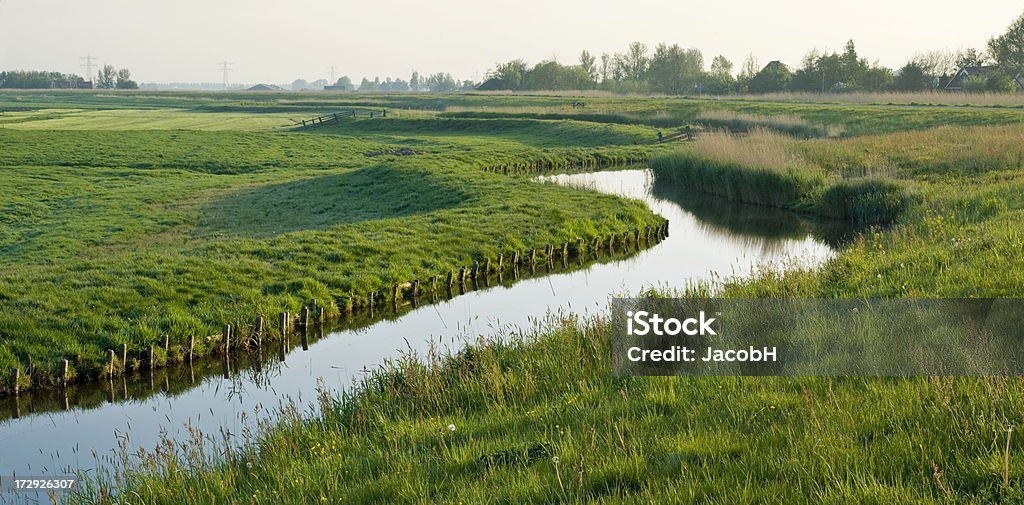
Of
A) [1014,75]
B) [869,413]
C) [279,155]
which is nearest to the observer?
[869,413]

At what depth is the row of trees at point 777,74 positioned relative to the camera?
92.6 m

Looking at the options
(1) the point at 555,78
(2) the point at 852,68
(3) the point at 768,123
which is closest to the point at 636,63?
(1) the point at 555,78

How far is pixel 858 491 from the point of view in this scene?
→ 5418mm

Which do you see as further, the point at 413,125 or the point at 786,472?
the point at 413,125

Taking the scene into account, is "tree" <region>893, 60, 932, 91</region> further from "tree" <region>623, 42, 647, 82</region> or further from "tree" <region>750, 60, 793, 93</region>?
"tree" <region>623, 42, 647, 82</region>

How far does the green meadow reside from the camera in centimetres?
625

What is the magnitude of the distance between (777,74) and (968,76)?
79.2 ft

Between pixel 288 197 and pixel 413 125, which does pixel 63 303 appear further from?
pixel 413 125

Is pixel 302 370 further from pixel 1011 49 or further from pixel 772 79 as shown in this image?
pixel 772 79

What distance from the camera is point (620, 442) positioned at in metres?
7.06

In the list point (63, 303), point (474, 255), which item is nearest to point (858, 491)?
point (63, 303)

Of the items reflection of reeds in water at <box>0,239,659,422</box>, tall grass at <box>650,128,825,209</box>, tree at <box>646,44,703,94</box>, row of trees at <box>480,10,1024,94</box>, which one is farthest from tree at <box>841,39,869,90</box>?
reflection of reeds in water at <box>0,239,659,422</box>

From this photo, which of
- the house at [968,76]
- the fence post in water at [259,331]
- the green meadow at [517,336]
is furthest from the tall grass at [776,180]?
the house at [968,76]

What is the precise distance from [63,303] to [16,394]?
3.07 meters
